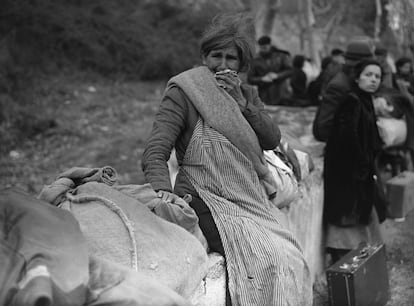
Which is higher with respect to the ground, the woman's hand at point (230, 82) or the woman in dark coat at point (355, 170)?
the woman's hand at point (230, 82)

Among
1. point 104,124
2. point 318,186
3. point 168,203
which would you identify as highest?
point 168,203

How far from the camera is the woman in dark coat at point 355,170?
4.66 meters

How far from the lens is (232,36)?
3.29 metres

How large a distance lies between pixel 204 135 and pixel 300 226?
1.45m

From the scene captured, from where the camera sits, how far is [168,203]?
117 inches

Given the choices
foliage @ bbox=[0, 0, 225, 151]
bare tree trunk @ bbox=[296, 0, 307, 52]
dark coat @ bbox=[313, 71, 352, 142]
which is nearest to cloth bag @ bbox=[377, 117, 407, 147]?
dark coat @ bbox=[313, 71, 352, 142]

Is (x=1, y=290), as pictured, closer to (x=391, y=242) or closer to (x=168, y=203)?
(x=168, y=203)

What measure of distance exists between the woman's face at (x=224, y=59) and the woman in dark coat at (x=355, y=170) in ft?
5.04

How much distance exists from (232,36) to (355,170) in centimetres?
184

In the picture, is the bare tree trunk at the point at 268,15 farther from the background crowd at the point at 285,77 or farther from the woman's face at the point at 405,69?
the woman's face at the point at 405,69

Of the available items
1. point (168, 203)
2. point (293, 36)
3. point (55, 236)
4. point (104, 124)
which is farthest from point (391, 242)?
point (293, 36)

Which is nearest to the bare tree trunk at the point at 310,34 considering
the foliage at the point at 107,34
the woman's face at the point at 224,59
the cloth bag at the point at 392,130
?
the foliage at the point at 107,34

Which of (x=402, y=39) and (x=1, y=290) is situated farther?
(x=402, y=39)

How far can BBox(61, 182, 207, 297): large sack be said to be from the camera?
2.59 meters
